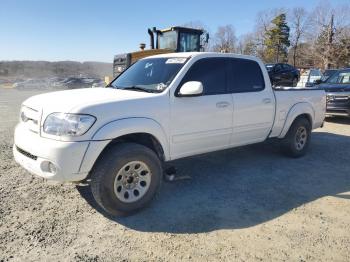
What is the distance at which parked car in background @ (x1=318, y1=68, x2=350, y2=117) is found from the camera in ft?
34.4

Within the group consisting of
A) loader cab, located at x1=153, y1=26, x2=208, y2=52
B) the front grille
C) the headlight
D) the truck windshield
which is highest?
loader cab, located at x1=153, y1=26, x2=208, y2=52

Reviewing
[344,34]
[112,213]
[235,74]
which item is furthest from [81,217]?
[344,34]

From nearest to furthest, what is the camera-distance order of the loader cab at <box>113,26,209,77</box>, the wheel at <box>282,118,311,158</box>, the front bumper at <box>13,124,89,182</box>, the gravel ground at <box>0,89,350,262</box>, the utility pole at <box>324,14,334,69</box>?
the gravel ground at <box>0,89,350,262</box> < the front bumper at <box>13,124,89,182</box> < the wheel at <box>282,118,311,158</box> < the loader cab at <box>113,26,209,77</box> < the utility pole at <box>324,14,334,69</box>

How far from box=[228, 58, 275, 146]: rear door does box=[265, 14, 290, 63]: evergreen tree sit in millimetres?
63649

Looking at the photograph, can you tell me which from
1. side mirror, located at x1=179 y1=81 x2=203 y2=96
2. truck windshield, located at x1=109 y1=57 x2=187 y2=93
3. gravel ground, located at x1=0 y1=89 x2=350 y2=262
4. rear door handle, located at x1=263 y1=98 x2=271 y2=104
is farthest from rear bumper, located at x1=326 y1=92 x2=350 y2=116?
side mirror, located at x1=179 y1=81 x2=203 y2=96

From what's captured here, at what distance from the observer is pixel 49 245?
325cm

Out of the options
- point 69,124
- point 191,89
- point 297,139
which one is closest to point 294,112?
point 297,139

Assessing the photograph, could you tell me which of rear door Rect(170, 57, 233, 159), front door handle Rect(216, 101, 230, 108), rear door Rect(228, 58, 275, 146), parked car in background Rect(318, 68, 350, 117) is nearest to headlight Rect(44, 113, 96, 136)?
rear door Rect(170, 57, 233, 159)

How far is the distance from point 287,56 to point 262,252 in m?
69.1

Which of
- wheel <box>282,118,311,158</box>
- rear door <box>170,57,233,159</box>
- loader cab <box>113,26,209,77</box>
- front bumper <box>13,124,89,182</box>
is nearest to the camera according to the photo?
front bumper <box>13,124,89,182</box>

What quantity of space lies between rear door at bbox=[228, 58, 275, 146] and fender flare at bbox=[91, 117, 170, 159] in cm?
135

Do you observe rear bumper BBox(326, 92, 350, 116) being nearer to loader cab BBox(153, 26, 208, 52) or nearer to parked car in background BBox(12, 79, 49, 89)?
loader cab BBox(153, 26, 208, 52)

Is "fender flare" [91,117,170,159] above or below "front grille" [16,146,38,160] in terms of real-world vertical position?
above

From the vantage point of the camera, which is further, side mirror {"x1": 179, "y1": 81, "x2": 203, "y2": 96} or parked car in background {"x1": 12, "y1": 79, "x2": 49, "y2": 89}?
parked car in background {"x1": 12, "y1": 79, "x2": 49, "y2": 89}
